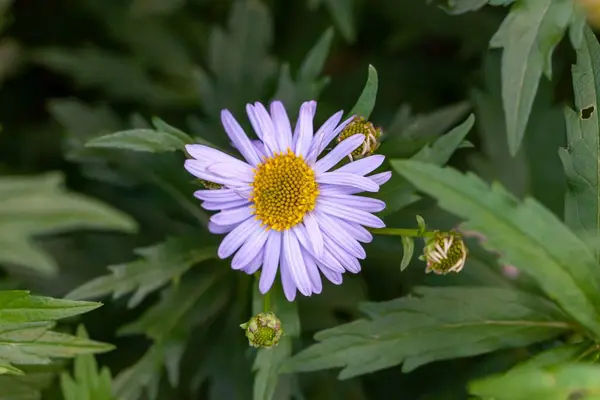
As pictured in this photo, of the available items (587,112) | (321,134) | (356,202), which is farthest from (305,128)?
(587,112)

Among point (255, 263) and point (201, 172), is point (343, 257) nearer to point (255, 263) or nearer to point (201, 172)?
point (255, 263)

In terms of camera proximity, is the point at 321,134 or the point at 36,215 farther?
the point at 36,215

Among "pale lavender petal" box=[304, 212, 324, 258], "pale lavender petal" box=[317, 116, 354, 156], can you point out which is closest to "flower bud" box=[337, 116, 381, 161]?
"pale lavender petal" box=[317, 116, 354, 156]

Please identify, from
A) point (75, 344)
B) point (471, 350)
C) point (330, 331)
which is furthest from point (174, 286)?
point (471, 350)

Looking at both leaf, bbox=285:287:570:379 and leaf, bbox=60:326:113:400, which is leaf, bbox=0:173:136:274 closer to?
leaf, bbox=60:326:113:400

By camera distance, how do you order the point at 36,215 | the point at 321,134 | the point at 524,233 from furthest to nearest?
the point at 36,215 → the point at 321,134 → the point at 524,233

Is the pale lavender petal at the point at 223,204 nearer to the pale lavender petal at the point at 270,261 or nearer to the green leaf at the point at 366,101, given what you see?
the pale lavender petal at the point at 270,261

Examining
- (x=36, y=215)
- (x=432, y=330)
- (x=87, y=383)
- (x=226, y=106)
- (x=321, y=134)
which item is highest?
(x=226, y=106)
